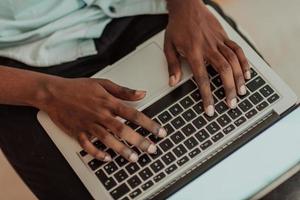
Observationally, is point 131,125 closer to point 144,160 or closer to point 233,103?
point 144,160

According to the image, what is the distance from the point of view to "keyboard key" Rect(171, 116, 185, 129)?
0.83m

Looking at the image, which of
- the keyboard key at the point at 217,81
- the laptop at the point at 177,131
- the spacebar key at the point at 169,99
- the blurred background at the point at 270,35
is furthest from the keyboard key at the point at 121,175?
the blurred background at the point at 270,35

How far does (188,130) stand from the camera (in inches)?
32.5

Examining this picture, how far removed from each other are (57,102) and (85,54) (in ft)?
0.41

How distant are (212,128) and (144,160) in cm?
12

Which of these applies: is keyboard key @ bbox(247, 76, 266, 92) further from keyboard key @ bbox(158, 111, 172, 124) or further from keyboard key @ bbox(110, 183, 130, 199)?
keyboard key @ bbox(110, 183, 130, 199)

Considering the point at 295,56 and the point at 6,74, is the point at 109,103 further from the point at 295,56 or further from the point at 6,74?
the point at 295,56

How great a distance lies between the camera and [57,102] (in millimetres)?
861

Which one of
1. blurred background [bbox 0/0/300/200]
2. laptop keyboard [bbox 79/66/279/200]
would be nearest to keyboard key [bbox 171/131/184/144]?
laptop keyboard [bbox 79/66/279/200]

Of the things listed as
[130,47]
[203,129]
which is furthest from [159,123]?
[130,47]

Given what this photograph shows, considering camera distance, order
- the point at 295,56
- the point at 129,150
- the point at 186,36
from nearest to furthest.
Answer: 1. the point at 129,150
2. the point at 186,36
3. the point at 295,56

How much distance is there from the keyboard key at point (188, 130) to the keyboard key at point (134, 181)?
0.10 metres

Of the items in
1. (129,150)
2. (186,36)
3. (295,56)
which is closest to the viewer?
(129,150)

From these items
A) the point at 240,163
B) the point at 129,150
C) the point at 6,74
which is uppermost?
the point at 6,74
